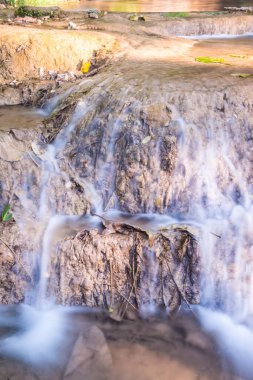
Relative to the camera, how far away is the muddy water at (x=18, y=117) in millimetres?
5035

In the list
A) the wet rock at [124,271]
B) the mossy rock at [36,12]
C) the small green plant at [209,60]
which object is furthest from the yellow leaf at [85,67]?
the mossy rock at [36,12]

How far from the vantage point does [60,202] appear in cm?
429

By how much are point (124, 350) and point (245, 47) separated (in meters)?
6.49

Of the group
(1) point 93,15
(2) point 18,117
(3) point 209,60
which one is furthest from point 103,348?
(1) point 93,15

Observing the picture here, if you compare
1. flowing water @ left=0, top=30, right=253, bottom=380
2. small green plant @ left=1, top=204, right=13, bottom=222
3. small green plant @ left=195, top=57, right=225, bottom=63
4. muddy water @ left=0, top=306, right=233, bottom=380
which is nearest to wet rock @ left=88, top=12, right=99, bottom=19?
small green plant @ left=195, top=57, right=225, bottom=63

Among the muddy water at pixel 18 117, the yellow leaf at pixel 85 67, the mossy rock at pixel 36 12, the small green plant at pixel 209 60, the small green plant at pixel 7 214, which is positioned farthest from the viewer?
the mossy rock at pixel 36 12

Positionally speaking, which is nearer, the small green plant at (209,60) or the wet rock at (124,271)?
the wet rock at (124,271)

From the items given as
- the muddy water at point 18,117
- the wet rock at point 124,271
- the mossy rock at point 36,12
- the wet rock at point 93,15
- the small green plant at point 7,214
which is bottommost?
the wet rock at point 124,271

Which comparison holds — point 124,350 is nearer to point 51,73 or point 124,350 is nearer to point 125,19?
point 51,73

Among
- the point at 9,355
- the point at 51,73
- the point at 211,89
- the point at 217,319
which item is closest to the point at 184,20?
the point at 51,73

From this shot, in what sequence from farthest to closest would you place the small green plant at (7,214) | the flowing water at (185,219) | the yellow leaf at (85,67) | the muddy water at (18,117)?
the yellow leaf at (85,67) < the muddy water at (18,117) < the small green plant at (7,214) < the flowing water at (185,219)

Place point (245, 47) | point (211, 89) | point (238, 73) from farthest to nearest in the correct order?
point (245, 47) → point (238, 73) → point (211, 89)

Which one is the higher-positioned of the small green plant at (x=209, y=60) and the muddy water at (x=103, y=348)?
the small green plant at (x=209, y=60)

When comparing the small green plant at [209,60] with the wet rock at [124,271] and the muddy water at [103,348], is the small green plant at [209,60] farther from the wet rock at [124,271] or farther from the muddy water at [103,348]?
the muddy water at [103,348]
